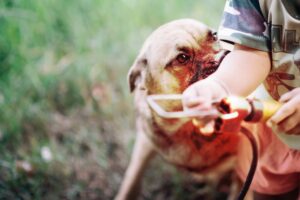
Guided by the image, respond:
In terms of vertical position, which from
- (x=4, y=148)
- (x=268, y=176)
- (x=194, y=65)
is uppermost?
(x=194, y=65)

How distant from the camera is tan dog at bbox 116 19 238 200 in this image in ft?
2.73

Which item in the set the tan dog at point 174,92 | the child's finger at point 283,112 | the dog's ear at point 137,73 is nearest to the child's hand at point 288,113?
the child's finger at point 283,112

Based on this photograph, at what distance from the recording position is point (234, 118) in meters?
0.67

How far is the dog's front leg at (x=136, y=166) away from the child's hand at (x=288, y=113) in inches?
11.6

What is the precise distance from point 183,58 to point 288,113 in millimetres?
212

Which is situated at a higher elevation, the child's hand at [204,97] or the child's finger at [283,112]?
the child's hand at [204,97]

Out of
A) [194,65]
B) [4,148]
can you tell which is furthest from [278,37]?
[4,148]

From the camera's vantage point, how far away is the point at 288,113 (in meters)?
0.72

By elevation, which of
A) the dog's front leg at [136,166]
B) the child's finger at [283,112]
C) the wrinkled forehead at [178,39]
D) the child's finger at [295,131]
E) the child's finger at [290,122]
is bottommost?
the dog's front leg at [136,166]

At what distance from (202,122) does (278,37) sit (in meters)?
0.21

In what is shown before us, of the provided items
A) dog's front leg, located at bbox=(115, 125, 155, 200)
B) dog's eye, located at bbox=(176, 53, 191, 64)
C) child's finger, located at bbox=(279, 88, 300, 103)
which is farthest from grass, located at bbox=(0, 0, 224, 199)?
child's finger, located at bbox=(279, 88, 300, 103)

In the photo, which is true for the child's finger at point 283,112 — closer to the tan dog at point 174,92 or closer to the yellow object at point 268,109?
the yellow object at point 268,109

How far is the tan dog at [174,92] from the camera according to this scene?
32.8 inches

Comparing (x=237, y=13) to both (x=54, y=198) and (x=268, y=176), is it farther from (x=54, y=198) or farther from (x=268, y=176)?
(x=54, y=198)
